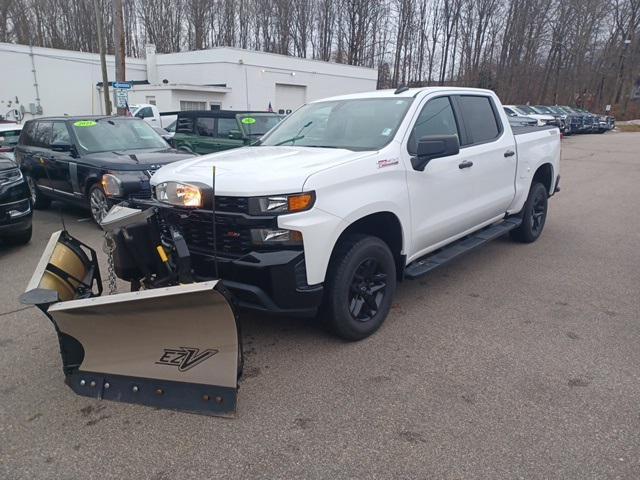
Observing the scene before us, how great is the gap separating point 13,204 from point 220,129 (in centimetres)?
547

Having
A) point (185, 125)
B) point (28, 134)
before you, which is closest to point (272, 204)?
point (28, 134)

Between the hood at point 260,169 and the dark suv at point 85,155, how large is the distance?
3.15 meters

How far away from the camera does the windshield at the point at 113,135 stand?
7.88 m

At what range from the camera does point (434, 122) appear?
4508mm

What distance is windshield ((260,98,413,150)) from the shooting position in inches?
164

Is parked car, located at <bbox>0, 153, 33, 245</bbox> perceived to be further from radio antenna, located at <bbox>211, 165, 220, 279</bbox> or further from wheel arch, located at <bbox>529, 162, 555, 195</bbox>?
wheel arch, located at <bbox>529, 162, 555, 195</bbox>

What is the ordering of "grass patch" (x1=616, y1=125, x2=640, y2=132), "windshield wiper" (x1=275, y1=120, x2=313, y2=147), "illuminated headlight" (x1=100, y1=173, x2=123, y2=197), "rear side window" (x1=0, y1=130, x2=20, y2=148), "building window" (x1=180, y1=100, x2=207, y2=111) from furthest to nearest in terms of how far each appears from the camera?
"grass patch" (x1=616, y1=125, x2=640, y2=132) → "building window" (x1=180, y1=100, x2=207, y2=111) → "rear side window" (x1=0, y1=130, x2=20, y2=148) → "windshield wiper" (x1=275, y1=120, x2=313, y2=147) → "illuminated headlight" (x1=100, y1=173, x2=123, y2=197)

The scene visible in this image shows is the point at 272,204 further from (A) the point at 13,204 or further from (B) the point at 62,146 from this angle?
(B) the point at 62,146

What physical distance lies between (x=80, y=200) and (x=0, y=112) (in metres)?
23.7

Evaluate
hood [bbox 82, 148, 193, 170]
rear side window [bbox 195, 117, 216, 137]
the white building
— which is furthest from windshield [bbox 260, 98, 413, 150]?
the white building

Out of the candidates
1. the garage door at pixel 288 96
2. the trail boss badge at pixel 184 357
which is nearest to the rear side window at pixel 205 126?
the trail boss badge at pixel 184 357

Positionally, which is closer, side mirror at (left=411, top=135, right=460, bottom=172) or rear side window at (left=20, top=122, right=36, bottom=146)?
side mirror at (left=411, top=135, right=460, bottom=172)

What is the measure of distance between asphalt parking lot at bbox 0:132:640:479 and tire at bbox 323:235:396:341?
18 centimetres

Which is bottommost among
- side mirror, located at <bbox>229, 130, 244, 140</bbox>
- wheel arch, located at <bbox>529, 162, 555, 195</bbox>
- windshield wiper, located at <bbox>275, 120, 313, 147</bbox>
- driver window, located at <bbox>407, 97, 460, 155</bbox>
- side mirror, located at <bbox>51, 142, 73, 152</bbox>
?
wheel arch, located at <bbox>529, 162, 555, 195</bbox>
